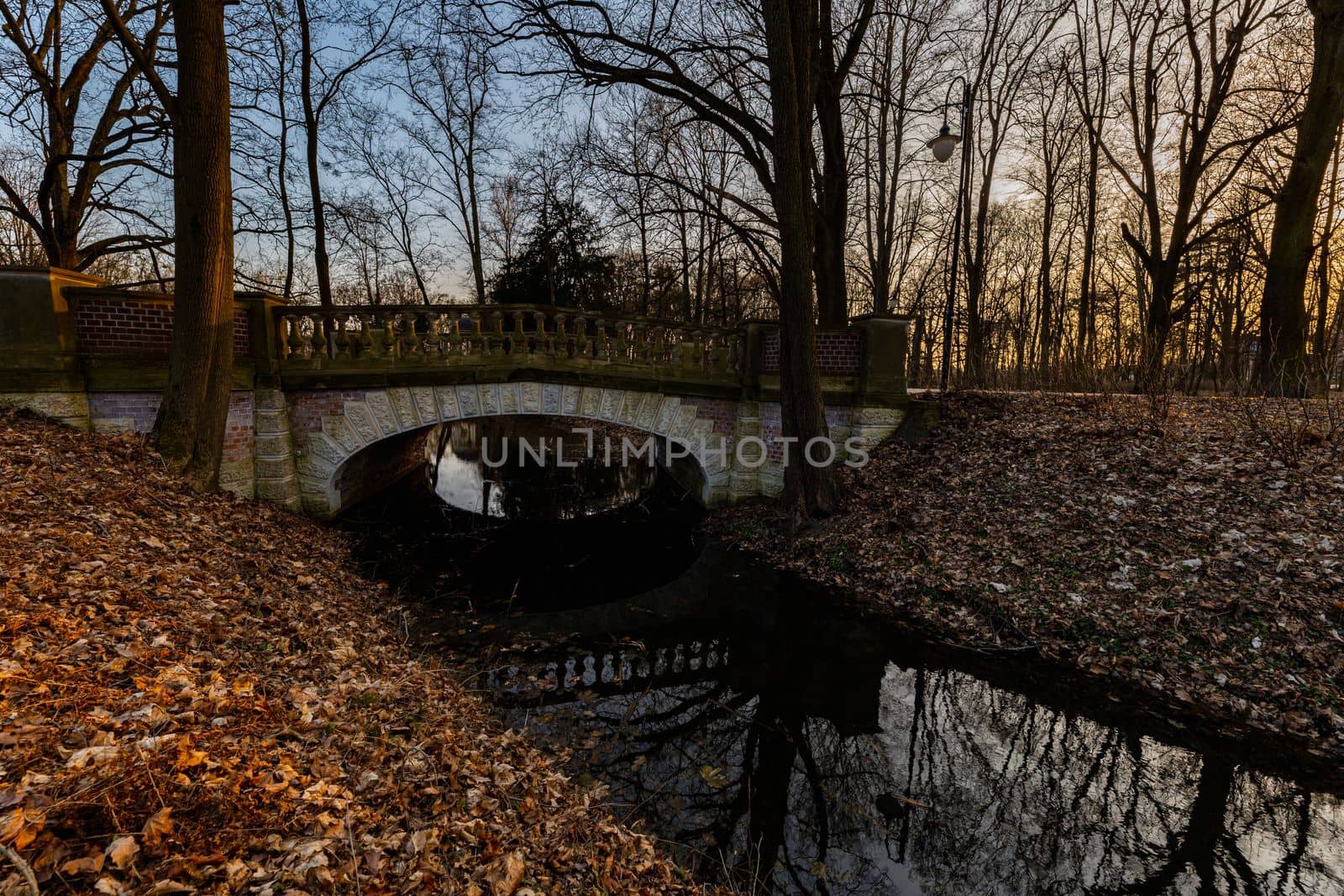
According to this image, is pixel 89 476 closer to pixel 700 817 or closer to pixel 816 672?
pixel 700 817

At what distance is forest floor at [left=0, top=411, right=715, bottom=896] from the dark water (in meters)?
0.65

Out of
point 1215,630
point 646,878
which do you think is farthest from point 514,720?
point 1215,630

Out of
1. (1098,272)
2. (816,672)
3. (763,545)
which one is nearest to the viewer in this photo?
(816,672)

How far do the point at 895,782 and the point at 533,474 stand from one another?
12853 mm

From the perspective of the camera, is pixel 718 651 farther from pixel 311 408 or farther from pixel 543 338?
pixel 311 408

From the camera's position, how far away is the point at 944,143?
8.59 m

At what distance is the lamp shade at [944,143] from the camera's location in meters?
8.56

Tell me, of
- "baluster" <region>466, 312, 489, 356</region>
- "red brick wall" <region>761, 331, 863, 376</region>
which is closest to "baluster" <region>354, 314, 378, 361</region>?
"baluster" <region>466, 312, 489, 356</region>

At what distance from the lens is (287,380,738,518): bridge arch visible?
8461 mm

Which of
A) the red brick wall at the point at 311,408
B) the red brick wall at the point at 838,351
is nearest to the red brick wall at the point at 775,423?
the red brick wall at the point at 838,351

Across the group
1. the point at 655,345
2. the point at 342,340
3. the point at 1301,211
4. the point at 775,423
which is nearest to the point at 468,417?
the point at 342,340

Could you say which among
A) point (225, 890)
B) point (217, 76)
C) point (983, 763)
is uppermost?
point (217, 76)

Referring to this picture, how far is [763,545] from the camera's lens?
8133mm

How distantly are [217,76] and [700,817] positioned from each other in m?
8.50
